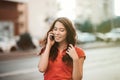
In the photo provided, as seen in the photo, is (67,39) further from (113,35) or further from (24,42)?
(24,42)

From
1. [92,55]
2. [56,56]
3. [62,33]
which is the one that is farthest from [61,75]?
[92,55]

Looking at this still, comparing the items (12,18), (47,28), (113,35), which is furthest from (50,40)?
(12,18)

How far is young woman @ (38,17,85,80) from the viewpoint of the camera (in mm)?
1483

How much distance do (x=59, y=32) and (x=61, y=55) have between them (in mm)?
107

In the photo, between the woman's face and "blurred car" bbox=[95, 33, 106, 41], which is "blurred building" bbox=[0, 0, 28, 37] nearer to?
"blurred car" bbox=[95, 33, 106, 41]

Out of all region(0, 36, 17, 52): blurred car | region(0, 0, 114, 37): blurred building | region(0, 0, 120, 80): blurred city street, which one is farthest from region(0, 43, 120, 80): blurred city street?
region(0, 0, 114, 37): blurred building

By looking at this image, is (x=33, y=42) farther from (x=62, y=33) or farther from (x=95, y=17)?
(x=62, y=33)

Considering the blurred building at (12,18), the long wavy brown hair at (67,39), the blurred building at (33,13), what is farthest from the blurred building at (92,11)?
the long wavy brown hair at (67,39)

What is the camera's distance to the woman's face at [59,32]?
1530 mm

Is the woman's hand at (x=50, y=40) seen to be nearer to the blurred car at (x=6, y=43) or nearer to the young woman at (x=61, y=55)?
the young woman at (x=61, y=55)

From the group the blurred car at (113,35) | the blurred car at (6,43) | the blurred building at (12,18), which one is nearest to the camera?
the blurred car at (113,35)

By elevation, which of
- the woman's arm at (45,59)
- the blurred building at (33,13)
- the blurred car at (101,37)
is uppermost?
the woman's arm at (45,59)

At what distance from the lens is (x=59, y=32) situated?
1.54 metres

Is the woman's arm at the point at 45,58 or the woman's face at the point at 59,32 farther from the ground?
the woman's face at the point at 59,32
